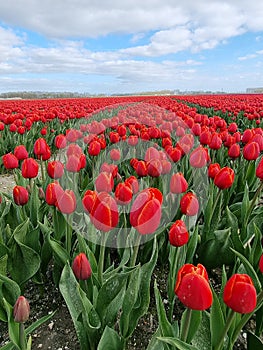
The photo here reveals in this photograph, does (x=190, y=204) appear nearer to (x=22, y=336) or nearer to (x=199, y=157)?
(x=199, y=157)

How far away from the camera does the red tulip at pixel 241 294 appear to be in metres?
1.01

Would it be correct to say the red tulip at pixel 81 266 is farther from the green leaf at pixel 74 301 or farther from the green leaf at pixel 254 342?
the green leaf at pixel 254 342

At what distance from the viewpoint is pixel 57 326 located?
6.63 feet

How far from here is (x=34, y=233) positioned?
2135 mm

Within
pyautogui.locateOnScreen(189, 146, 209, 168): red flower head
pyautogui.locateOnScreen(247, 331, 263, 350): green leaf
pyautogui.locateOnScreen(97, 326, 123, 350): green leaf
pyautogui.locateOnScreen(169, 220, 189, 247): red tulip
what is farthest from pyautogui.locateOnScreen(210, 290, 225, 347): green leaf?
pyautogui.locateOnScreen(189, 146, 209, 168): red flower head

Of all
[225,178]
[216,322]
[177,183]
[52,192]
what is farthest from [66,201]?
[225,178]

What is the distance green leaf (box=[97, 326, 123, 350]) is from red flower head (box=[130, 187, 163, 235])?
1.60 ft

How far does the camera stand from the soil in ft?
6.21

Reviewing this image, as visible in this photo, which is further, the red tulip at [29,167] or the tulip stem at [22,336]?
the red tulip at [29,167]

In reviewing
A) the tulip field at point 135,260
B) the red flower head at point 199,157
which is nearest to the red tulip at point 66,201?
the tulip field at point 135,260

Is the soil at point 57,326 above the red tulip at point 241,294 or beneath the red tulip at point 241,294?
beneath

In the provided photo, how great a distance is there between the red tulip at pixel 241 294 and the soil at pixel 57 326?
1.06 meters

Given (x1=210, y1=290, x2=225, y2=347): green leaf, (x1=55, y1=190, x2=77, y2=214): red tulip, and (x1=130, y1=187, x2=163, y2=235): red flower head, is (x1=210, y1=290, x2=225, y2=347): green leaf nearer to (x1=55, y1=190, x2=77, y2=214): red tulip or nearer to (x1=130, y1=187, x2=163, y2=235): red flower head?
(x1=130, y1=187, x2=163, y2=235): red flower head

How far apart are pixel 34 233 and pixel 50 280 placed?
0.52 m
